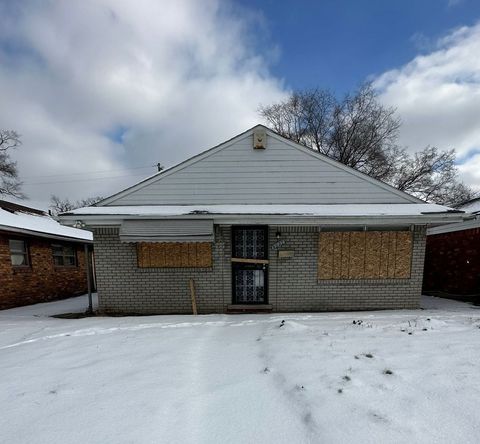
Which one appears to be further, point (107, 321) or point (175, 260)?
point (175, 260)

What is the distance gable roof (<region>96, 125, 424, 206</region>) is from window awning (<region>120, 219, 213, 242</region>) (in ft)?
3.47

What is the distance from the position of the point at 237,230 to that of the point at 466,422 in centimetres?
Answer: 544

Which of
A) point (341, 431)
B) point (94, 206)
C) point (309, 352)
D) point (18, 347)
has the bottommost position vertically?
point (18, 347)

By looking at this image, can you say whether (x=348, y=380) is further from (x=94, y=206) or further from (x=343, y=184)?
(x=94, y=206)

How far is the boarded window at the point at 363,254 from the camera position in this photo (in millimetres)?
6836

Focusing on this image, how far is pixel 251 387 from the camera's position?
271 centimetres

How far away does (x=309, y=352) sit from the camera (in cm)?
350

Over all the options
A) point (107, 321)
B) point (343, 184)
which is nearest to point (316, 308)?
point (343, 184)

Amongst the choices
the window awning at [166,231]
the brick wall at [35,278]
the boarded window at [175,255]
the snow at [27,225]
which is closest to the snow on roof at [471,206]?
the boarded window at [175,255]

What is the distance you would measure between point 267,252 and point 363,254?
2.41 m

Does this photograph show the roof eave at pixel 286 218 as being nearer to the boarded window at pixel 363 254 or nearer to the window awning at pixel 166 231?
the window awning at pixel 166 231

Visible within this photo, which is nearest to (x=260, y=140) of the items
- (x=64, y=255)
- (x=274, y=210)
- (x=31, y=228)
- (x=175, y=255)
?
(x=274, y=210)

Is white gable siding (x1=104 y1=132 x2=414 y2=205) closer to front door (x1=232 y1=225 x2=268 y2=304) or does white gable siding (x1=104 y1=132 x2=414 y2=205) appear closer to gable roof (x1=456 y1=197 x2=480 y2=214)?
front door (x1=232 y1=225 x2=268 y2=304)

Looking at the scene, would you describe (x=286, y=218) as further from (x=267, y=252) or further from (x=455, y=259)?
(x=455, y=259)
